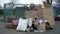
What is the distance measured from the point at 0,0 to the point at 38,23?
75 cm

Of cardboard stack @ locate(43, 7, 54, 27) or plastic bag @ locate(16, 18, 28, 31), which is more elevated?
cardboard stack @ locate(43, 7, 54, 27)

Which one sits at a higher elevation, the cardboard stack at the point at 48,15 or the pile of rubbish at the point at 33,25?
the cardboard stack at the point at 48,15

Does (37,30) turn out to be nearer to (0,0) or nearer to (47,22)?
(47,22)

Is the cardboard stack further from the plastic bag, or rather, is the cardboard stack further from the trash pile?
the plastic bag

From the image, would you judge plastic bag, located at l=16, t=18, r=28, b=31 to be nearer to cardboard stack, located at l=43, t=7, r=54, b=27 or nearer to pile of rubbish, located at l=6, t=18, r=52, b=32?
pile of rubbish, located at l=6, t=18, r=52, b=32

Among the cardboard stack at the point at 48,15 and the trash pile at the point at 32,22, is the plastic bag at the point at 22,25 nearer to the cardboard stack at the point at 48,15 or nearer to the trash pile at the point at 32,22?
the trash pile at the point at 32,22

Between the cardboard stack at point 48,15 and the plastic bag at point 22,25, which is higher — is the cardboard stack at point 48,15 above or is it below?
above

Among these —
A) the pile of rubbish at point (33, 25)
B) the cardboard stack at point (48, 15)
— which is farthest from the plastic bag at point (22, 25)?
the cardboard stack at point (48, 15)

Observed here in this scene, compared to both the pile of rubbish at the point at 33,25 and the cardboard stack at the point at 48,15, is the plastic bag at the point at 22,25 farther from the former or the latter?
the cardboard stack at the point at 48,15

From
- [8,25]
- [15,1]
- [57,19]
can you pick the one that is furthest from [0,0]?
[57,19]

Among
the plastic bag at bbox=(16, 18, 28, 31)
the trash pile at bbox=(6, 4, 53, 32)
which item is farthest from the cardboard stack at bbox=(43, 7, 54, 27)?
the plastic bag at bbox=(16, 18, 28, 31)

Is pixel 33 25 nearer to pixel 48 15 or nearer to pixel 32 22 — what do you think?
pixel 32 22

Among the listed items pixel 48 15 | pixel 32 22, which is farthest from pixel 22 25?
pixel 48 15

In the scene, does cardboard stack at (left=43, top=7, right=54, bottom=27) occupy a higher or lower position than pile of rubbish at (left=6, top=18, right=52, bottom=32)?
higher
